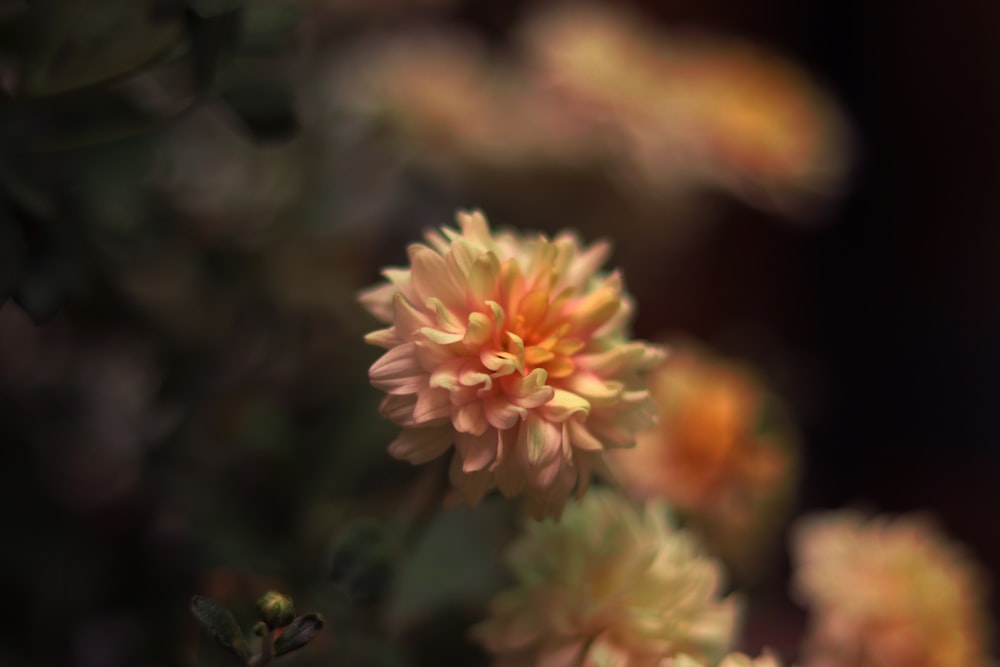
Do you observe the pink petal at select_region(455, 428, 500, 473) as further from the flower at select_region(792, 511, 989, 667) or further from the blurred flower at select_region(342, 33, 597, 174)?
the blurred flower at select_region(342, 33, 597, 174)

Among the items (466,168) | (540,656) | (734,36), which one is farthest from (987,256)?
(540,656)

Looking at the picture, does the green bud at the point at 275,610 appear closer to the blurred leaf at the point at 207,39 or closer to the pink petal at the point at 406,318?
the pink petal at the point at 406,318

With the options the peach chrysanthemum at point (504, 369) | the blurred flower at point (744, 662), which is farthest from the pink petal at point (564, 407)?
the blurred flower at point (744, 662)

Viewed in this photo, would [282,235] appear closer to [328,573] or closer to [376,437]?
[376,437]

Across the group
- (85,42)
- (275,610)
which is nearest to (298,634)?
(275,610)

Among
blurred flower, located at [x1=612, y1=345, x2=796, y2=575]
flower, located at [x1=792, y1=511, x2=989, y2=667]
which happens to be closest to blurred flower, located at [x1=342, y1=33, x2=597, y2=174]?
blurred flower, located at [x1=612, y1=345, x2=796, y2=575]

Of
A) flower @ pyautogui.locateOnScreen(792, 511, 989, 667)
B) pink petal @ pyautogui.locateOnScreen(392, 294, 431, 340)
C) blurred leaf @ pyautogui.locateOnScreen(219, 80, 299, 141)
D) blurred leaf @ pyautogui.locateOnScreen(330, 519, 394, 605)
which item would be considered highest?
blurred leaf @ pyautogui.locateOnScreen(219, 80, 299, 141)

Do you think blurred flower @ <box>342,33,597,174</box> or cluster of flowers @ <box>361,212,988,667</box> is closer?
cluster of flowers @ <box>361,212,988,667</box>

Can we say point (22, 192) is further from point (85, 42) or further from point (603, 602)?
point (603, 602)
